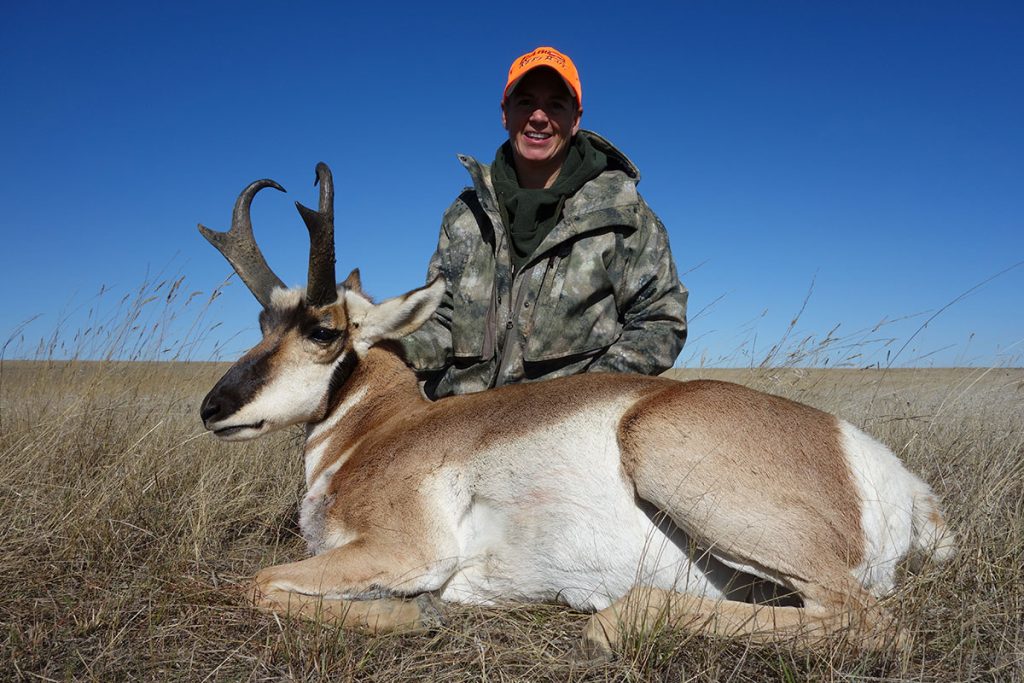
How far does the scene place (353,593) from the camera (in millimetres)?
3533

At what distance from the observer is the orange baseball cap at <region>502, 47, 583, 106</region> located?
6.12 metres

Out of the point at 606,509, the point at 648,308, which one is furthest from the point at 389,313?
the point at 648,308

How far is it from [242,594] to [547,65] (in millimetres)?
4591

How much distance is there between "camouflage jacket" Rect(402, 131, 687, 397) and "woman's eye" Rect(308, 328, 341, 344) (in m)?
1.17

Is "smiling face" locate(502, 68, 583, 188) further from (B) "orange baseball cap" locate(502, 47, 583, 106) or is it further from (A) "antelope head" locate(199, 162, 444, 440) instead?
(A) "antelope head" locate(199, 162, 444, 440)

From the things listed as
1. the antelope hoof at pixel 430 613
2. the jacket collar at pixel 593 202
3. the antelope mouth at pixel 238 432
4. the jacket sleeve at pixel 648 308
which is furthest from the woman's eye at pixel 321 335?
the jacket sleeve at pixel 648 308

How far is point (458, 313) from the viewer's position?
605cm

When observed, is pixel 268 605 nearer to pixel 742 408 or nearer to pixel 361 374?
pixel 361 374

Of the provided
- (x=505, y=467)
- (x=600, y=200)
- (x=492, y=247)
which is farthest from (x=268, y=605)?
(x=600, y=200)

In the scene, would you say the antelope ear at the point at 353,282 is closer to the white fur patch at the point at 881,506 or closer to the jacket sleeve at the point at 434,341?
the jacket sleeve at the point at 434,341

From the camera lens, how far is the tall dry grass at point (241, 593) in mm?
2791

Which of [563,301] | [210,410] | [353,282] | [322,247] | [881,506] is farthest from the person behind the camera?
[563,301]

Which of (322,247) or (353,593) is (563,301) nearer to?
(322,247)

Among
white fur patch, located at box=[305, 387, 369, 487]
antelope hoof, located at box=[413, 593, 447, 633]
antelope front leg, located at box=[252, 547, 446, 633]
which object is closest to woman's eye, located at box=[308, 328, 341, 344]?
white fur patch, located at box=[305, 387, 369, 487]
